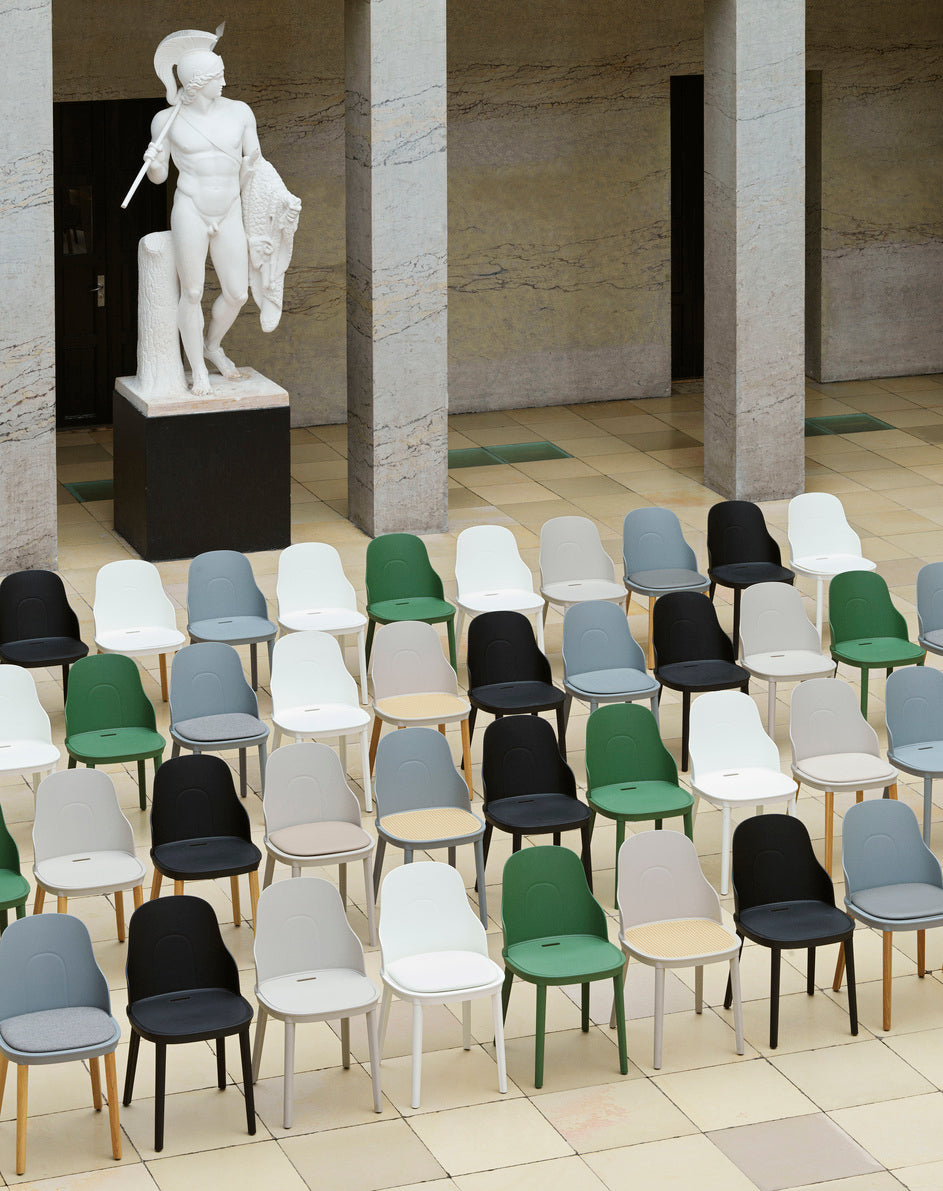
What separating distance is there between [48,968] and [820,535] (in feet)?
19.2

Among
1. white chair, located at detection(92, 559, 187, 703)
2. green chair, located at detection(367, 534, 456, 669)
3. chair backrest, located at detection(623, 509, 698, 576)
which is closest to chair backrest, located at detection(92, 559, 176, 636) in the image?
white chair, located at detection(92, 559, 187, 703)

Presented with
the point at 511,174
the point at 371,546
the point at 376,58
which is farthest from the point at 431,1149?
the point at 511,174

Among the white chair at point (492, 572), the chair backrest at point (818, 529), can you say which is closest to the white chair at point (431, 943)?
the white chair at point (492, 572)

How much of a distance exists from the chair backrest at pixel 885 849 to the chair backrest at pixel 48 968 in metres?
2.76

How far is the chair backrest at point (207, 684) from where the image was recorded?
849 cm

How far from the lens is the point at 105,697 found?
27.9ft

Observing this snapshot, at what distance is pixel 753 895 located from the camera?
7168 mm

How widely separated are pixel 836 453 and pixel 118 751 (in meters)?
7.83

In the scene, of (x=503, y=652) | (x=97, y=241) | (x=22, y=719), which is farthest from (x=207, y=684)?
(x=97, y=241)

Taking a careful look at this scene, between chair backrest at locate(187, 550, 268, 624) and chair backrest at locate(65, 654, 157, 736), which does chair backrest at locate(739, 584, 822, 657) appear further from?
chair backrest at locate(65, 654, 157, 736)

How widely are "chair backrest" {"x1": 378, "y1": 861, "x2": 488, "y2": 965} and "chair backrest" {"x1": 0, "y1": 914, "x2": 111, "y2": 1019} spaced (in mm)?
1001

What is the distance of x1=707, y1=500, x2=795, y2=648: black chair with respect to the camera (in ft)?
35.1

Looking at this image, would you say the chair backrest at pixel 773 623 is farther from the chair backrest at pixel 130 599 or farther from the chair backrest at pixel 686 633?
the chair backrest at pixel 130 599

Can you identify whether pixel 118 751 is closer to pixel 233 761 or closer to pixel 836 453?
pixel 233 761
